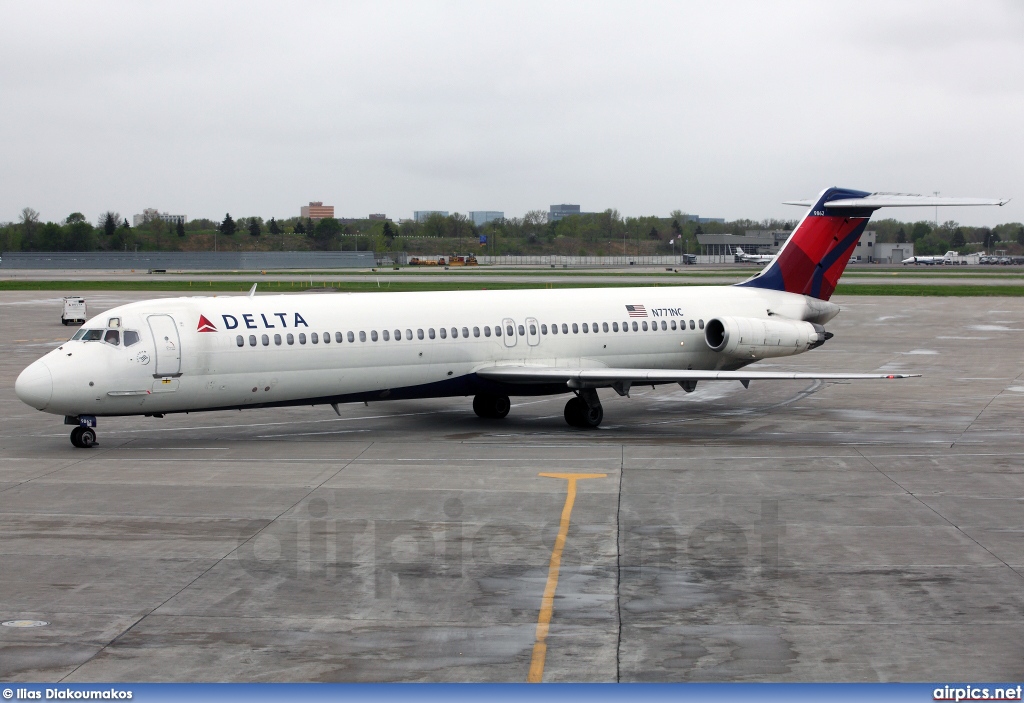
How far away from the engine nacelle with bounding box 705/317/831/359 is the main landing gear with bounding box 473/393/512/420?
569cm

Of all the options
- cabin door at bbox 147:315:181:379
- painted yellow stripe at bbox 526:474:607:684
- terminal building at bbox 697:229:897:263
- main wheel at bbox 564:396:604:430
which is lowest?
painted yellow stripe at bbox 526:474:607:684

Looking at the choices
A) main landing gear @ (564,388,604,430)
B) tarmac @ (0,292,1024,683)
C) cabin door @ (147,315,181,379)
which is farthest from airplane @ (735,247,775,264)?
cabin door @ (147,315,181,379)

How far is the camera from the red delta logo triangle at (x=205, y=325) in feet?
72.4

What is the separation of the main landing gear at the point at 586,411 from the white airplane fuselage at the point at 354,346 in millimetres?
534

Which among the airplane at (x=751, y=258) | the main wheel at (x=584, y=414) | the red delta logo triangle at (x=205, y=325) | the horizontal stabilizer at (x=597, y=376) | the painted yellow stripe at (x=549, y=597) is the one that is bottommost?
the painted yellow stripe at (x=549, y=597)

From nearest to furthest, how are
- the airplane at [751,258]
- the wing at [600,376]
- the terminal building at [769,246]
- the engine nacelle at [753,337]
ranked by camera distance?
the wing at [600,376]
the engine nacelle at [753,337]
the airplane at [751,258]
the terminal building at [769,246]

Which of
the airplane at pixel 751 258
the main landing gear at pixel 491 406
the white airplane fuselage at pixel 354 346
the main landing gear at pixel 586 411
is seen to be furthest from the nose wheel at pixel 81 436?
the airplane at pixel 751 258

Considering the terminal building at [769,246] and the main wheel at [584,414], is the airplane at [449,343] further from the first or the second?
the terminal building at [769,246]

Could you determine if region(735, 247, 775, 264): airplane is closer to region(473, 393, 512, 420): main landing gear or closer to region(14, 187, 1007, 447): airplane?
region(14, 187, 1007, 447): airplane

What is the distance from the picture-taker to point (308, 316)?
917 inches

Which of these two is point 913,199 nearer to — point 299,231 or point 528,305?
point 528,305

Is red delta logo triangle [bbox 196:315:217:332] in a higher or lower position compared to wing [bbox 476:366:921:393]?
higher

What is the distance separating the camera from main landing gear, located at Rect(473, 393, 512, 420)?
26.7 m

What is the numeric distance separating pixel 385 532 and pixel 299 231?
166121mm
